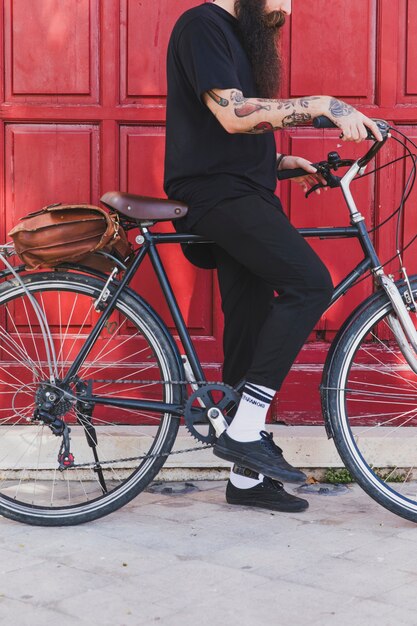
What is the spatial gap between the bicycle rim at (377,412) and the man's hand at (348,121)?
64cm

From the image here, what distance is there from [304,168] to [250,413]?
0.95m

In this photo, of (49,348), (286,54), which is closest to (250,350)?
(49,348)

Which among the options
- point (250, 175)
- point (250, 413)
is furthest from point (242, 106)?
point (250, 413)

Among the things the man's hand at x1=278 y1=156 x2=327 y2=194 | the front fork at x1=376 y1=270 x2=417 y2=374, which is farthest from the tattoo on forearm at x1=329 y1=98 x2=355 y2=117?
the front fork at x1=376 y1=270 x2=417 y2=374

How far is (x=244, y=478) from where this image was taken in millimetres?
3850

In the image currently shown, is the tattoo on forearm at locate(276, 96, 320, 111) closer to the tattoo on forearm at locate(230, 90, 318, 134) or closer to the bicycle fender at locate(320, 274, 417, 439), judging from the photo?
the tattoo on forearm at locate(230, 90, 318, 134)

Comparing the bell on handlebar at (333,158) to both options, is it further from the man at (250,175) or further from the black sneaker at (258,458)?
the black sneaker at (258,458)

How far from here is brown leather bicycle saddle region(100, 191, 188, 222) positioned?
3.50m

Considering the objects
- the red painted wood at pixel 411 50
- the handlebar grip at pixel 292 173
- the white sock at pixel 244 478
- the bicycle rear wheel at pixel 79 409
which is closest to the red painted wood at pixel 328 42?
the red painted wood at pixel 411 50

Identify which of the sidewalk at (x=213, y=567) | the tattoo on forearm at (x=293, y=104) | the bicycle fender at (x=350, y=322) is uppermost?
the tattoo on forearm at (x=293, y=104)

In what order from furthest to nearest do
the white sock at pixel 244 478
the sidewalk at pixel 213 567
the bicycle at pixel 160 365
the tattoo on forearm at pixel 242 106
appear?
1. the white sock at pixel 244 478
2. the bicycle at pixel 160 365
3. the tattoo on forearm at pixel 242 106
4. the sidewalk at pixel 213 567

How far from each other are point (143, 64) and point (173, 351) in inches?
61.3

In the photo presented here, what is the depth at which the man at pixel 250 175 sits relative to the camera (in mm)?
3330

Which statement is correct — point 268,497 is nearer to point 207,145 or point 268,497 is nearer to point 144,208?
point 144,208
